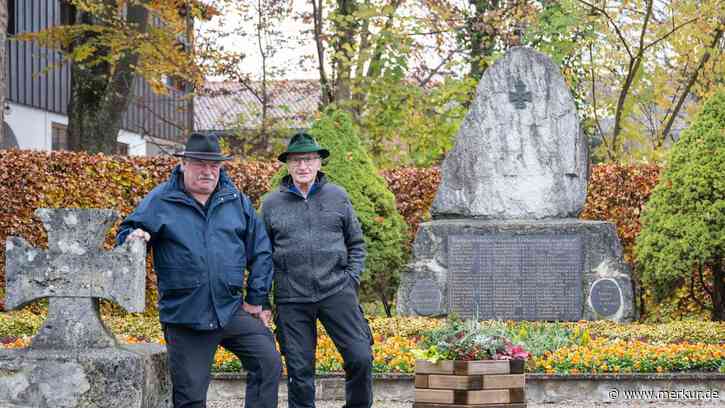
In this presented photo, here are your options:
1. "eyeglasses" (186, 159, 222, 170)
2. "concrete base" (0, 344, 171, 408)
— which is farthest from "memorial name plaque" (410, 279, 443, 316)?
"concrete base" (0, 344, 171, 408)

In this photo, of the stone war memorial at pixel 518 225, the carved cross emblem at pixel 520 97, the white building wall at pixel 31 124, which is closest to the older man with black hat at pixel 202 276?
the stone war memorial at pixel 518 225

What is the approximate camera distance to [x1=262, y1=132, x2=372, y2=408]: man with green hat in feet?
21.2

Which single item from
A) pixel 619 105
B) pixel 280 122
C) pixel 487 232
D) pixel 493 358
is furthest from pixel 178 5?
pixel 493 358

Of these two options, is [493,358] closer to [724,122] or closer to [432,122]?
[724,122]

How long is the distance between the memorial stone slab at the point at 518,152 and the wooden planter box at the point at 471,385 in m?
4.78

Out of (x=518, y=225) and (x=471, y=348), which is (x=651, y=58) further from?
(x=471, y=348)

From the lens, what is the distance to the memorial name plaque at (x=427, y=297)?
36.2 ft

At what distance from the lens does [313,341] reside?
21.5 ft

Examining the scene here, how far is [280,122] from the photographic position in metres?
20.7

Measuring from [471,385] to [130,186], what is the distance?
306 inches

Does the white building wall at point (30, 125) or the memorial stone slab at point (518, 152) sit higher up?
the white building wall at point (30, 125)

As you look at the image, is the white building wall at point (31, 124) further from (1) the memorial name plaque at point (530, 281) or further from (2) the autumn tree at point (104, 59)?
(1) the memorial name plaque at point (530, 281)

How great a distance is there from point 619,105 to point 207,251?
1314cm

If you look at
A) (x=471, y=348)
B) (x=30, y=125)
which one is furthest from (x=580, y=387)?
(x=30, y=125)
